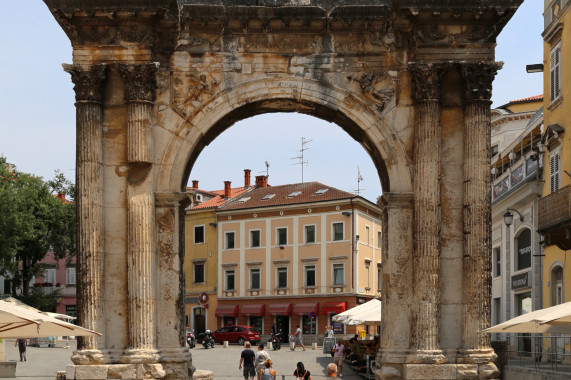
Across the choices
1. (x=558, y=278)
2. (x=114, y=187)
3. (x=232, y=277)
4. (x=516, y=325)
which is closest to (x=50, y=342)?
(x=232, y=277)

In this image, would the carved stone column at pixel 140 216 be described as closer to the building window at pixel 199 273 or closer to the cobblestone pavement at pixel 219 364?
the cobblestone pavement at pixel 219 364

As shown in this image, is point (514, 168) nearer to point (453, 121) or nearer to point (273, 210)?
point (453, 121)

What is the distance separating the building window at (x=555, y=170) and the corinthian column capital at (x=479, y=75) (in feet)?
38.9

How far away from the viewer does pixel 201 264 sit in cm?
6606

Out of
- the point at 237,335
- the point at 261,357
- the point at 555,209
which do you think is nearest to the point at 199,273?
the point at 237,335

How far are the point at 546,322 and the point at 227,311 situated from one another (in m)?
49.1

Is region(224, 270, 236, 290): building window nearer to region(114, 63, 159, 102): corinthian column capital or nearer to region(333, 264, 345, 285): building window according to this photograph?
region(333, 264, 345, 285): building window

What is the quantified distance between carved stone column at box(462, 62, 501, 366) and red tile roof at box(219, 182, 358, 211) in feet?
137

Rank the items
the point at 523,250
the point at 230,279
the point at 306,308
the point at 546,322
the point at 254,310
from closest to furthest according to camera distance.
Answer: the point at 546,322, the point at 523,250, the point at 306,308, the point at 254,310, the point at 230,279

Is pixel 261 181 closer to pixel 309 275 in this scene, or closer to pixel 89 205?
pixel 309 275

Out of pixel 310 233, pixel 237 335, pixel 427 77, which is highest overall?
pixel 427 77

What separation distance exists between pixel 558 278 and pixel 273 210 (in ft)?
112

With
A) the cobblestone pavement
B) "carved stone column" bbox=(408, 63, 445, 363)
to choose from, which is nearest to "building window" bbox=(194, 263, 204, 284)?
the cobblestone pavement

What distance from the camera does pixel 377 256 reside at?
209 feet
